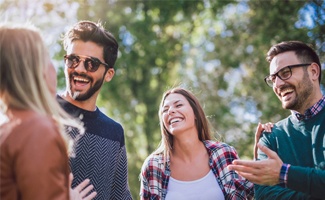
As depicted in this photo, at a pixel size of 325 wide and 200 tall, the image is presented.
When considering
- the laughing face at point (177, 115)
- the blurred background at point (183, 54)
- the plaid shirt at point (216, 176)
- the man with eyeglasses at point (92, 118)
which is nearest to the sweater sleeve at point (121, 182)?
the man with eyeglasses at point (92, 118)

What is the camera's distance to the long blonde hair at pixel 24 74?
79.0 inches

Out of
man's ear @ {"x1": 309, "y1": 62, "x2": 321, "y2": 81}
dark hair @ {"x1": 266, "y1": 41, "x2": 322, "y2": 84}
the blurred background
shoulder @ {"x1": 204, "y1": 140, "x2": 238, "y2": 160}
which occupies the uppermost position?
the blurred background

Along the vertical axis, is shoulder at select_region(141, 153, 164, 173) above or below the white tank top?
above

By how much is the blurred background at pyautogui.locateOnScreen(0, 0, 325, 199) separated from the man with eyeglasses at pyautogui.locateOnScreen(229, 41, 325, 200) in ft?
33.8

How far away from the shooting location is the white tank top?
4113mm

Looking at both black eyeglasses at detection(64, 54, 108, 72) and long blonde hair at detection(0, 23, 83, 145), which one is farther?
black eyeglasses at detection(64, 54, 108, 72)

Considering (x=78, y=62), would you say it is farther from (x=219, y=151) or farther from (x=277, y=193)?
(x=277, y=193)

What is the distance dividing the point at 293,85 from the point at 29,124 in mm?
2760

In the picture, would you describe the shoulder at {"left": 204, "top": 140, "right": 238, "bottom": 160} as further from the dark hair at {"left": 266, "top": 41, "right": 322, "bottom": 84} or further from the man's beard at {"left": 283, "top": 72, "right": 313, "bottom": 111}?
the dark hair at {"left": 266, "top": 41, "right": 322, "bottom": 84}

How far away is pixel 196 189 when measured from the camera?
4.16 m

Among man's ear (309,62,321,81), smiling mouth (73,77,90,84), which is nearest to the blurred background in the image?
man's ear (309,62,321,81)

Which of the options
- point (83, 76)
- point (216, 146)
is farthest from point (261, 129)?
point (83, 76)

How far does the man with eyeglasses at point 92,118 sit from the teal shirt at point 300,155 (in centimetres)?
123

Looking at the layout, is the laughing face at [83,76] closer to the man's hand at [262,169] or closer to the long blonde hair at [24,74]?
the man's hand at [262,169]
